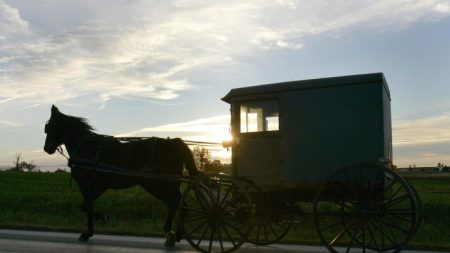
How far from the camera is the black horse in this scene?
399 inches

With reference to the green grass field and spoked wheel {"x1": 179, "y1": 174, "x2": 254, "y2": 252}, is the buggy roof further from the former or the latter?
the green grass field

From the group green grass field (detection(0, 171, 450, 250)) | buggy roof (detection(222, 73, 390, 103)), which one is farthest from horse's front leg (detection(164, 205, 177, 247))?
green grass field (detection(0, 171, 450, 250))

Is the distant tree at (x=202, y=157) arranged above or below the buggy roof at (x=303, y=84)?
below

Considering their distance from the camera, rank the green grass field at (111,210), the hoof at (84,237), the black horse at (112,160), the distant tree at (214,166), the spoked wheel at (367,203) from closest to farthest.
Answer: the spoked wheel at (367,203), the black horse at (112,160), the distant tree at (214,166), the hoof at (84,237), the green grass field at (111,210)

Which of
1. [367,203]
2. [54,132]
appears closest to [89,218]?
[54,132]

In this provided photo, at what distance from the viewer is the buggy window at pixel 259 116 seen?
965cm

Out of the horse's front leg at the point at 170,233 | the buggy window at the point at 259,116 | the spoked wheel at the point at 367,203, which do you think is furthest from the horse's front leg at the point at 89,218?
the spoked wheel at the point at 367,203

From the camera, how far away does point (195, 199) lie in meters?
8.95

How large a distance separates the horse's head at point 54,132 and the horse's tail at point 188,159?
279cm

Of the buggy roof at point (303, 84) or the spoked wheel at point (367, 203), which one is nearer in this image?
the spoked wheel at point (367, 203)

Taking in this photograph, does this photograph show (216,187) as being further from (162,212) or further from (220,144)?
(162,212)

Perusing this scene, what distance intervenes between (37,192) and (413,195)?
23.0 metres

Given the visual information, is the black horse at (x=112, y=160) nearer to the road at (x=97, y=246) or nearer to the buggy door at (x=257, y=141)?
the road at (x=97, y=246)

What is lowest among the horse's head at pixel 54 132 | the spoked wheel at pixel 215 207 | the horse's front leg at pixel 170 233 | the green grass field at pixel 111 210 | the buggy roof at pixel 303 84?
the green grass field at pixel 111 210
